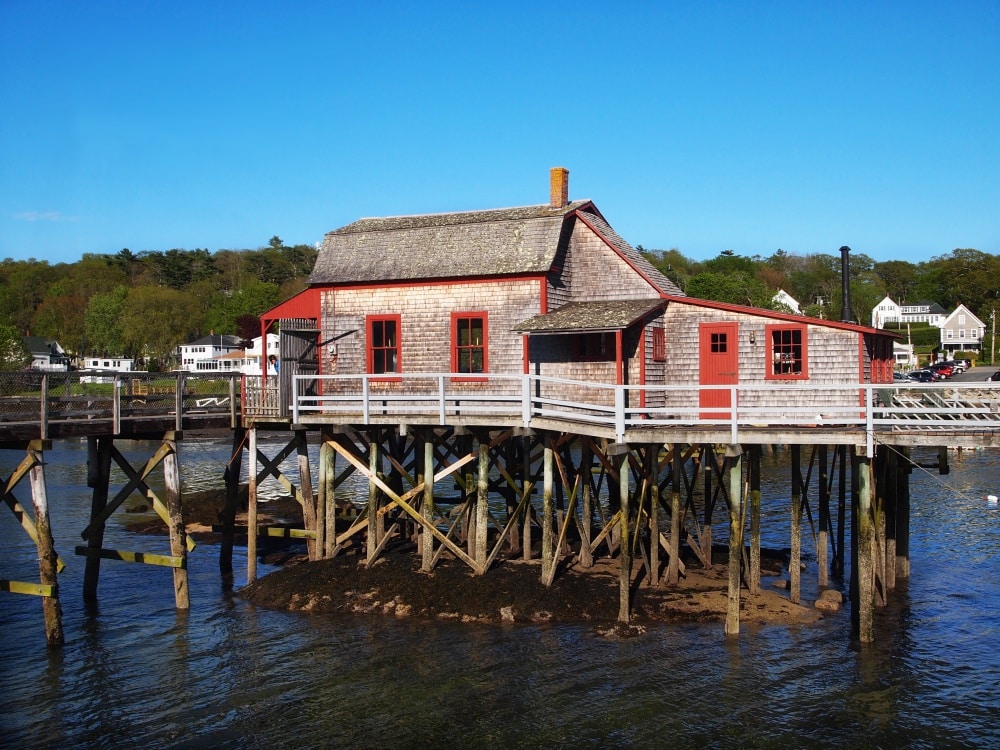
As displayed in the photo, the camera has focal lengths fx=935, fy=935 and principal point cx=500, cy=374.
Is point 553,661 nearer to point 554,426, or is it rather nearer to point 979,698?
point 554,426

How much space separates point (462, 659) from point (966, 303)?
112616 mm

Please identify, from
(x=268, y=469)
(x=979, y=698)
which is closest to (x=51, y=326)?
(x=268, y=469)

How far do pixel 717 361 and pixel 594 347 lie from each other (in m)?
2.71

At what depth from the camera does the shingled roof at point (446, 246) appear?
21.4 meters

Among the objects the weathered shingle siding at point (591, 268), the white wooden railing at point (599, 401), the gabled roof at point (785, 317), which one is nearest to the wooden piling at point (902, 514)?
the white wooden railing at point (599, 401)

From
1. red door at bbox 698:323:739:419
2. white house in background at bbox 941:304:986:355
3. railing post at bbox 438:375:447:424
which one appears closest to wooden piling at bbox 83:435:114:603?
railing post at bbox 438:375:447:424

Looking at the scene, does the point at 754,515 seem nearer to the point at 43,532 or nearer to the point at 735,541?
the point at 735,541

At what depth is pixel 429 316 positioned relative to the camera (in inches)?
862

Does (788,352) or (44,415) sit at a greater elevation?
(788,352)

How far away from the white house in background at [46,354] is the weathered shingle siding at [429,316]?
77.9 metres

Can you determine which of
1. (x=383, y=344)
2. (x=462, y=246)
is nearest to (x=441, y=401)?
(x=383, y=344)

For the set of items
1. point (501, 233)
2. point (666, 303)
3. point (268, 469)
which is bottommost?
point (268, 469)

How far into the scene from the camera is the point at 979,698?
14.4 metres

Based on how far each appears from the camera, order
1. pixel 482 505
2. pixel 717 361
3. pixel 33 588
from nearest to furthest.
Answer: pixel 33 588
pixel 482 505
pixel 717 361
